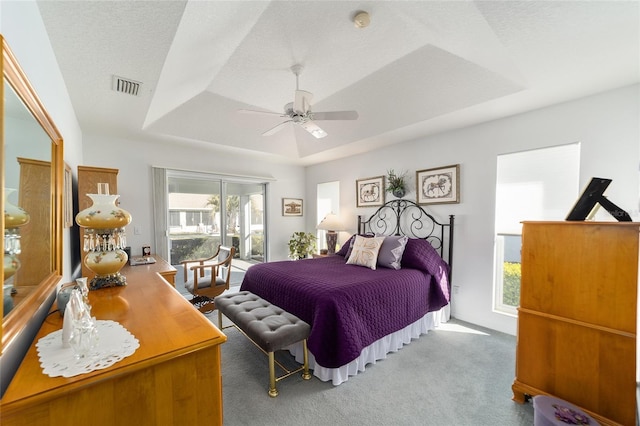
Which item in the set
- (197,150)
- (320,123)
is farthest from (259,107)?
(197,150)

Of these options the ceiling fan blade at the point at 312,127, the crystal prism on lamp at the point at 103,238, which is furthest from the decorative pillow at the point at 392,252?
the crystal prism on lamp at the point at 103,238

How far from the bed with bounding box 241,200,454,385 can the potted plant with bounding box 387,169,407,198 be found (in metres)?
0.18

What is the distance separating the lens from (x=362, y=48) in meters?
2.25

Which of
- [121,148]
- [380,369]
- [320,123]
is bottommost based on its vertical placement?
[380,369]

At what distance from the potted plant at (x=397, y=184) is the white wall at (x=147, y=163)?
2.40 metres

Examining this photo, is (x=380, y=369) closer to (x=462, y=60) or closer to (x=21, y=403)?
(x=21, y=403)

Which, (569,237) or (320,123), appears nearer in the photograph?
(569,237)

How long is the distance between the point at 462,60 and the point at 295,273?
2.57 meters

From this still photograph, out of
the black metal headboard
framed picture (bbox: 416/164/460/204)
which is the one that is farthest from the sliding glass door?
framed picture (bbox: 416/164/460/204)

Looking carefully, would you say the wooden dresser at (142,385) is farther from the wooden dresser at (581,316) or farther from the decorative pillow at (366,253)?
the decorative pillow at (366,253)

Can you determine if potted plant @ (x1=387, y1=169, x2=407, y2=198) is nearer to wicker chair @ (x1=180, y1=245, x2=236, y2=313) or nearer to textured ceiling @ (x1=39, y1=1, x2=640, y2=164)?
textured ceiling @ (x1=39, y1=1, x2=640, y2=164)

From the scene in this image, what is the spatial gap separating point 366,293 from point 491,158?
228 cm

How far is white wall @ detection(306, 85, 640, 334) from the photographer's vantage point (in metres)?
2.31

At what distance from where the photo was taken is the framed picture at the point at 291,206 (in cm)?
557
